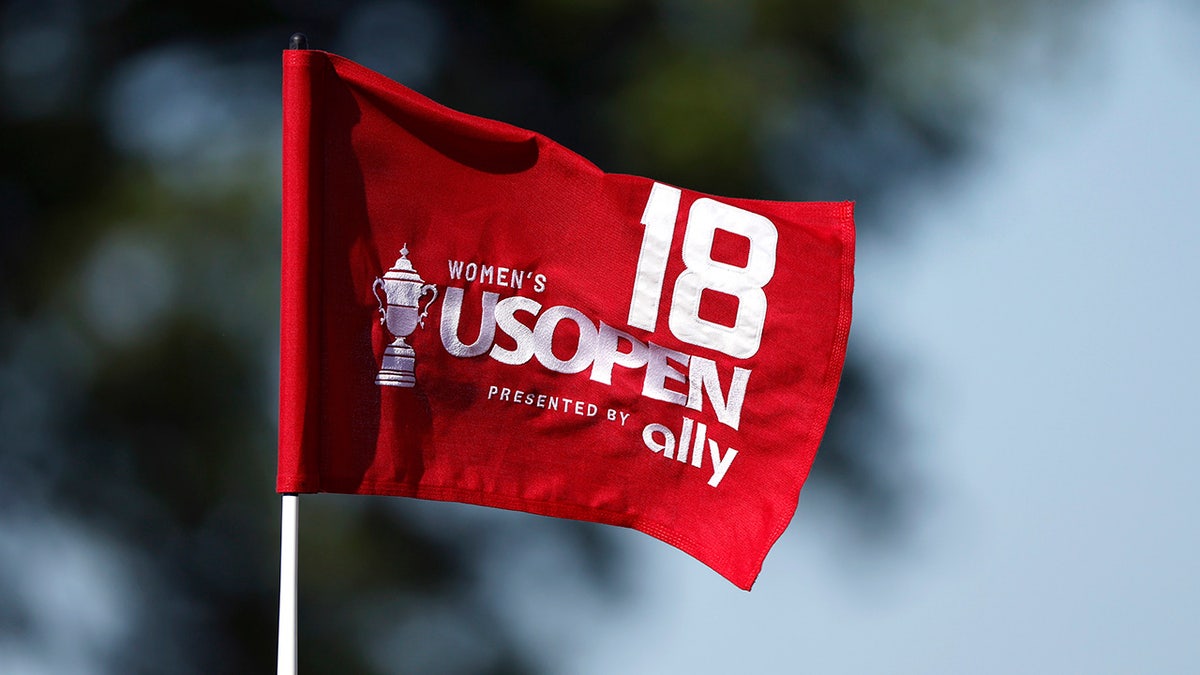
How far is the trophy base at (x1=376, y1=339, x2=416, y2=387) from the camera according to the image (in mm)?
2875

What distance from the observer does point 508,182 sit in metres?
3.01

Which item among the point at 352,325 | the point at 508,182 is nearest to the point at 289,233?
the point at 352,325

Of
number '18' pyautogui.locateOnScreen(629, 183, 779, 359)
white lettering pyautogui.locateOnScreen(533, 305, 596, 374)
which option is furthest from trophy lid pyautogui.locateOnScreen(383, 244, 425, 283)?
number '18' pyautogui.locateOnScreen(629, 183, 779, 359)

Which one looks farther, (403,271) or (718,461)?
(718,461)

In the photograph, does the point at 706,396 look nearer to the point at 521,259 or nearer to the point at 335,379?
the point at 521,259

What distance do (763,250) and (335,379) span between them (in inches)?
32.4

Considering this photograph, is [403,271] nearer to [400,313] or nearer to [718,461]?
[400,313]

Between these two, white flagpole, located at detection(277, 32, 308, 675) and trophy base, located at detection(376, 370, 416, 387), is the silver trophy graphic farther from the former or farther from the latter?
white flagpole, located at detection(277, 32, 308, 675)

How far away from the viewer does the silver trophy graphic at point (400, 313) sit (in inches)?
113

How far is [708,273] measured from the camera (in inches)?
121

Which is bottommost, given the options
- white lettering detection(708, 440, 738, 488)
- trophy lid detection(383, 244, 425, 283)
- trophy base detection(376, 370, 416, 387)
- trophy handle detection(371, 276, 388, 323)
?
white lettering detection(708, 440, 738, 488)

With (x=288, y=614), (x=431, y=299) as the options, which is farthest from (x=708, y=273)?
(x=288, y=614)

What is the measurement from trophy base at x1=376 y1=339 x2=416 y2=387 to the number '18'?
0.46 meters

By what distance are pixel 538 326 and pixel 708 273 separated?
0.34 m
